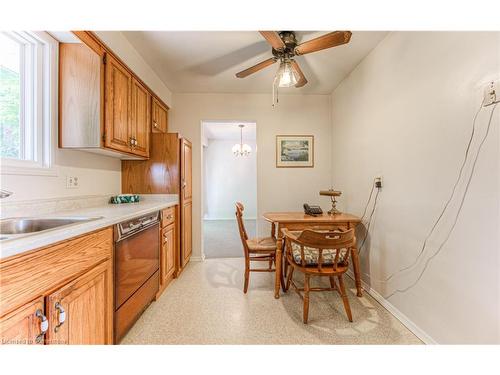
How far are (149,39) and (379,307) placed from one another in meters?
3.20

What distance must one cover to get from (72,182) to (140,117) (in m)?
0.93

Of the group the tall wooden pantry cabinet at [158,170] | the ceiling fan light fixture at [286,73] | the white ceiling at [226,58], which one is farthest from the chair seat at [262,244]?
the white ceiling at [226,58]

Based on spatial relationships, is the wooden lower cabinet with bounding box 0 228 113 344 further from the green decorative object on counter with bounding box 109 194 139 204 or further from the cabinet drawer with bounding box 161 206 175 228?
the green decorative object on counter with bounding box 109 194 139 204

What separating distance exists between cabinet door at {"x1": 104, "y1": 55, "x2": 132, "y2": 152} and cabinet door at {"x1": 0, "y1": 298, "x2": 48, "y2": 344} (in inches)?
49.5

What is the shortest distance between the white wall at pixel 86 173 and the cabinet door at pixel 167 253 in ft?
2.43

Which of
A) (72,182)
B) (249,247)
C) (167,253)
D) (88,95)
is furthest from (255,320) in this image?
(88,95)

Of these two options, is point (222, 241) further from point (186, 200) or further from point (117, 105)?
point (117, 105)

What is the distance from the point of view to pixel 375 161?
2102 millimetres

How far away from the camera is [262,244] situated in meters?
2.31

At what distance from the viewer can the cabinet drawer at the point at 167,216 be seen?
2.13 m

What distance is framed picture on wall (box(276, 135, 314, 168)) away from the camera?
3176 millimetres

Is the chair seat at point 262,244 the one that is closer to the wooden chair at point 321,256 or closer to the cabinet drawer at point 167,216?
the wooden chair at point 321,256
